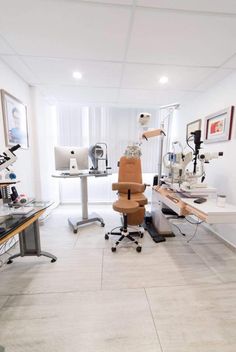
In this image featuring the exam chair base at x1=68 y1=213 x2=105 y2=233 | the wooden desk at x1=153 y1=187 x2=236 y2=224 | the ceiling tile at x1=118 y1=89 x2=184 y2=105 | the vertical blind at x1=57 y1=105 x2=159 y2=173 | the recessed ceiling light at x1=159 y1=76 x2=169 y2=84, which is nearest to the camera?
the wooden desk at x1=153 y1=187 x2=236 y2=224

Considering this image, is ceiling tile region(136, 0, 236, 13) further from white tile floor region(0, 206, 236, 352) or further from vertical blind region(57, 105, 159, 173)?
vertical blind region(57, 105, 159, 173)

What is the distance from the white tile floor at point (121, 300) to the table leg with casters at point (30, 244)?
0.09 metres

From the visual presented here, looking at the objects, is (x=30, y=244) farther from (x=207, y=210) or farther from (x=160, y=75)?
(x=160, y=75)

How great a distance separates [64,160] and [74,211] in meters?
1.33

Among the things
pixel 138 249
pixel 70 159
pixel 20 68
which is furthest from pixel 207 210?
pixel 20 68

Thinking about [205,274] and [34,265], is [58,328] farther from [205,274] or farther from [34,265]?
[205,274]

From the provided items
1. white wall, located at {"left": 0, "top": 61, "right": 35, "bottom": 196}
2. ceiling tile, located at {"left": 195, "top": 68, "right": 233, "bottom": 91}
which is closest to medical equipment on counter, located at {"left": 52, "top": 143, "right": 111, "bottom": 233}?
white wall, located at {"left": 0, "top": 61, "right": 35, "bottom": 196}

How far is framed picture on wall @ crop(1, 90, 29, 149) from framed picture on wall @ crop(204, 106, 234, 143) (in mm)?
2861

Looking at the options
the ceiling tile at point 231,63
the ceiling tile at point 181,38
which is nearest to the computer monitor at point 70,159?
the ceiling tile at point 181,38

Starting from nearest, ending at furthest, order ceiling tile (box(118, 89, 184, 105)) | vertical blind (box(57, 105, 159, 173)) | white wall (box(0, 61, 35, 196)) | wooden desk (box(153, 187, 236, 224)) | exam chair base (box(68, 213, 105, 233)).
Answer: wooden desk (box(153, 187, 236, 224)) < white wall (box(0, 61, 35, 196)) < exam chair base (box(68, 213, 105, 233)) < ceiling tile (box(118, 89, 184, 105)) < vertical blind (box(57, 105, 159, 173))

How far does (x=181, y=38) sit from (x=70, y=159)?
2122 mm

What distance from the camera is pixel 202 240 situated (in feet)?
7.68

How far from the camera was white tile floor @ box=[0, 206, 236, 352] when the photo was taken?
3.52ft

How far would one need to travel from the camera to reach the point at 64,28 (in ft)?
4.49
